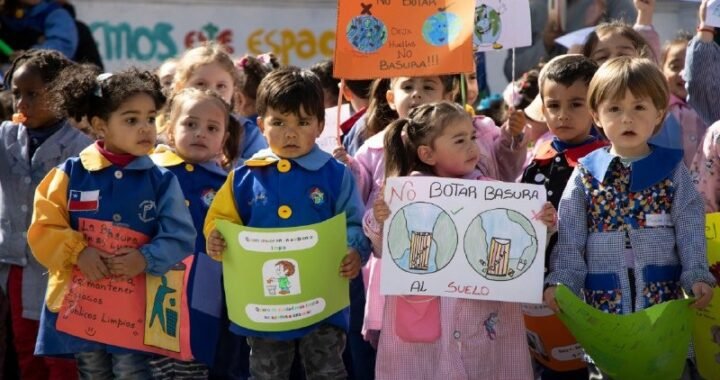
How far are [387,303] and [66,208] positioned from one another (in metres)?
1.40

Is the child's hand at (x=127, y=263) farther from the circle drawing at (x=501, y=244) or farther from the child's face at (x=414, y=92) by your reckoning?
the child's face at (x=414, y=92)

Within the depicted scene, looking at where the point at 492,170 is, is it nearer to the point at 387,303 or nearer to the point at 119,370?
the point at 387,303

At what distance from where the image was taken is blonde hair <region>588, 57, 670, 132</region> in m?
4.86

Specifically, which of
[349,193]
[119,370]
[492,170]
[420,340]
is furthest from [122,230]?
[492,170]

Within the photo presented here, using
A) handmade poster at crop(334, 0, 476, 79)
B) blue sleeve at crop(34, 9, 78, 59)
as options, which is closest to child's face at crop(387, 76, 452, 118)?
handmade poster at crop(334, 0, 476, 79)

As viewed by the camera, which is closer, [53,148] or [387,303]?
[387,303]

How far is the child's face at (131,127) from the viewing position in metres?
5.32

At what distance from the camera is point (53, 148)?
6.20 metres

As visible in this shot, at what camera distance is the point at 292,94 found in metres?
5.24

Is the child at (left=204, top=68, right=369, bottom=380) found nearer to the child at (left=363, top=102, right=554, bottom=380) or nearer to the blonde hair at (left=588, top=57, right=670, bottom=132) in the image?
the child at (left=363, top=102, right=554, bottom=380)

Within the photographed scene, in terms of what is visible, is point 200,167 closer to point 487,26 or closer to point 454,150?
point 454,150

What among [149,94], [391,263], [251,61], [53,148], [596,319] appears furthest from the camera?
[251,61]

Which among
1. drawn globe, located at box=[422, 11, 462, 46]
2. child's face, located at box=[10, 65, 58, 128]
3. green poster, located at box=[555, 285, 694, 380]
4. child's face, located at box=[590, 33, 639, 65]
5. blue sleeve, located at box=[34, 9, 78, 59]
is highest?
blue sleeve, located at box=[34, 9, 78, 59]

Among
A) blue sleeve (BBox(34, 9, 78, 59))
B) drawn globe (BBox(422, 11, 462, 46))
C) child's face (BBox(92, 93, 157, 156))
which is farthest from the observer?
blue sleeve (BBox(34, 9, 78, 59))
